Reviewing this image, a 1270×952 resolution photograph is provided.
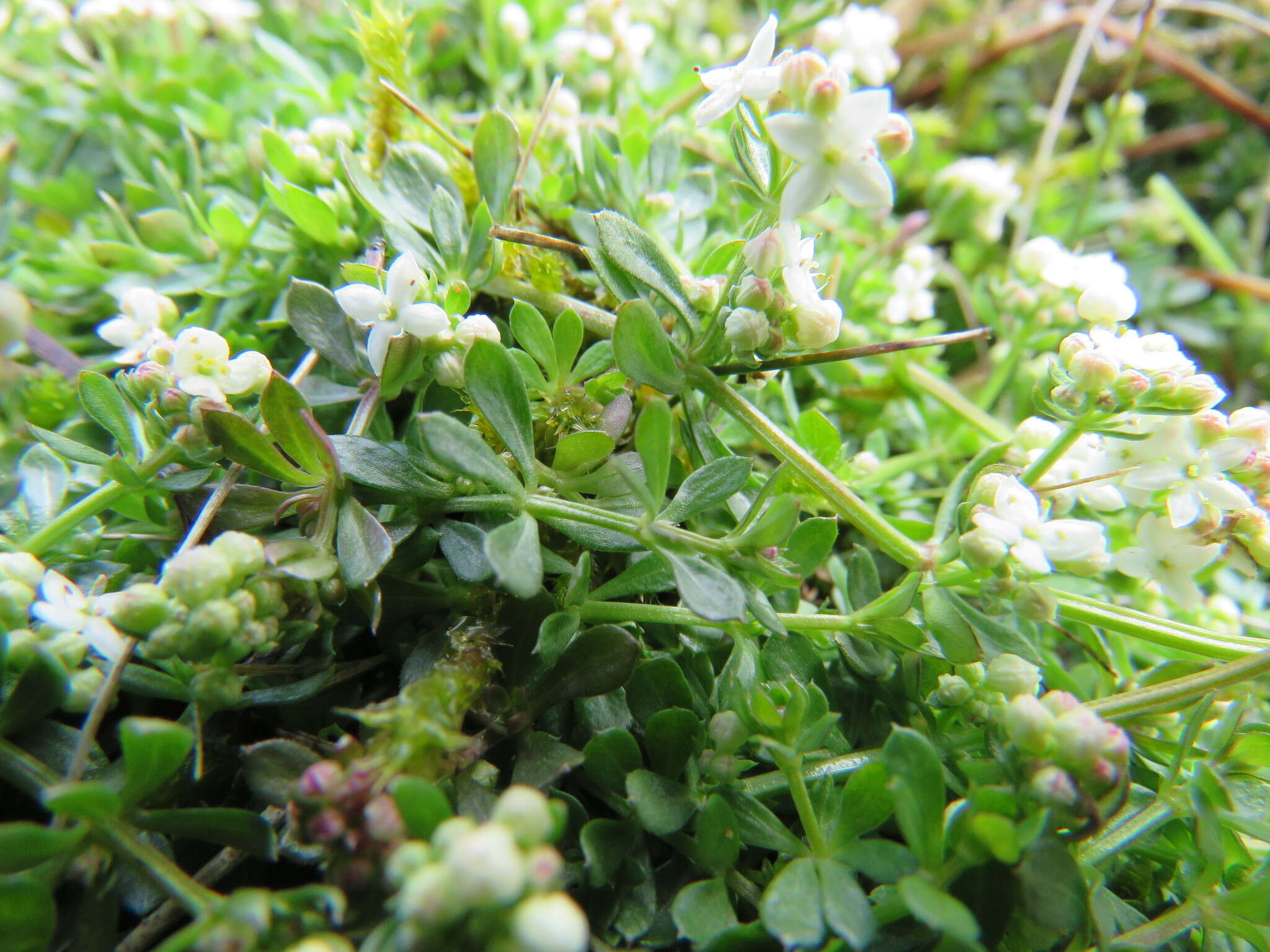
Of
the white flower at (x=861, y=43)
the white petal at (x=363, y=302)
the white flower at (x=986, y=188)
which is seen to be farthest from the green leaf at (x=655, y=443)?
the white flower at (x=986, y=188)

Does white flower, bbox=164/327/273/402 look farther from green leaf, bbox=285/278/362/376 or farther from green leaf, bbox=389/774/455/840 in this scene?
green leaf, bbox=389/774/455/840

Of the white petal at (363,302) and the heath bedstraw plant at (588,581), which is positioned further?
the white petal at (363,302)

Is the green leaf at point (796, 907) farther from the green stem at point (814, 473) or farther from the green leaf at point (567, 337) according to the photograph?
the green leaf at point (567, 337)

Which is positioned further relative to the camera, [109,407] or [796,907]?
[109,407]

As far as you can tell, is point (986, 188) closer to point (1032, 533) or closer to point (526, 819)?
point (1032, 533)

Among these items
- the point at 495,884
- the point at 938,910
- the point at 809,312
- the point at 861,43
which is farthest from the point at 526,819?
the point at 861,43

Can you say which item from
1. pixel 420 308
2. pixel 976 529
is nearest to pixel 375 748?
pixel 420 308
